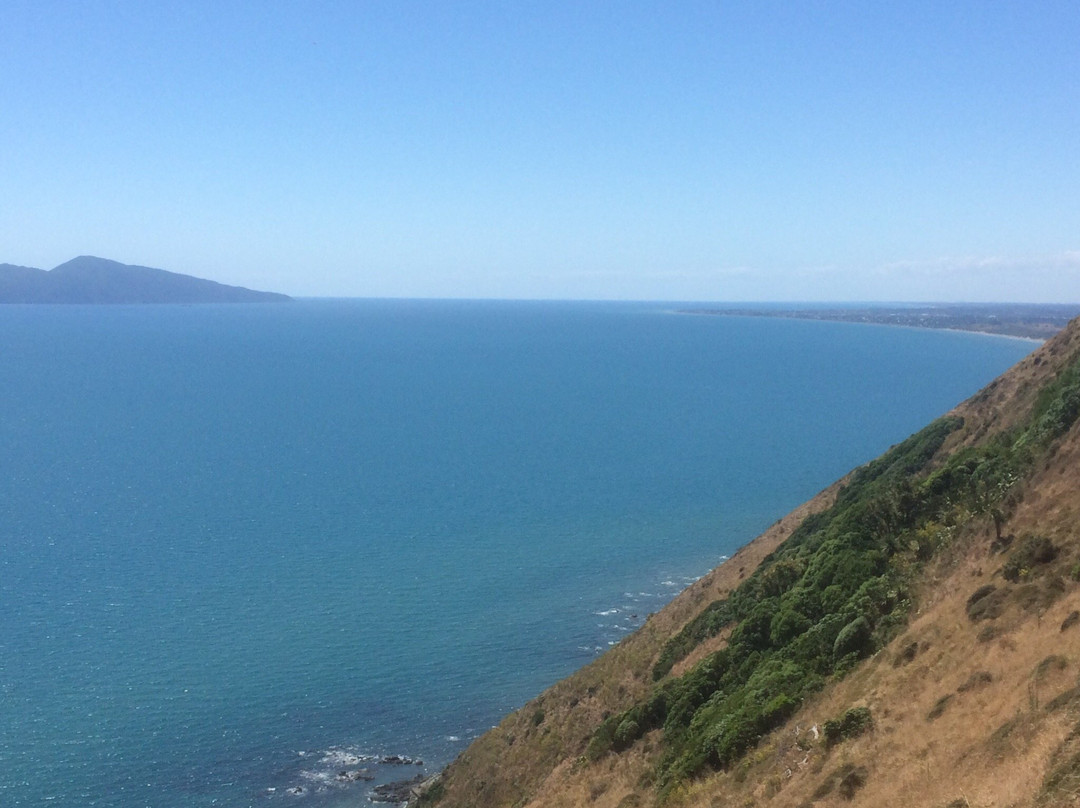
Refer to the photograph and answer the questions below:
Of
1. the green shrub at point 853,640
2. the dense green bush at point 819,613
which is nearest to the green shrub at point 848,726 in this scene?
the dense green bush at point 819,613

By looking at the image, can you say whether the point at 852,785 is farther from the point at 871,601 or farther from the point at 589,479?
the point at 589,479

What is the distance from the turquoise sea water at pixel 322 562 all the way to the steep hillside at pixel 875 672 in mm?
11460

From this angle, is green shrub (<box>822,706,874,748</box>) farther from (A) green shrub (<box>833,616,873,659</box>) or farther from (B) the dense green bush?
(A) green shrub (<box>833,616,873,659</box>)

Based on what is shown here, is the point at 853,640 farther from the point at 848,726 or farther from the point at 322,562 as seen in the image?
the point at 322,562

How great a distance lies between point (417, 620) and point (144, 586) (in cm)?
1889

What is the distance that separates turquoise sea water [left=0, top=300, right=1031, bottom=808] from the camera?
130 feet

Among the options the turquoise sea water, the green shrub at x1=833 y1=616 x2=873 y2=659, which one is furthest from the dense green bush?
the turquoise sea water

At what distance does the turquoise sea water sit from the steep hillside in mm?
11460

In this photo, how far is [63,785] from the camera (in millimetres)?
35375

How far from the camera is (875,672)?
19422 millimetres

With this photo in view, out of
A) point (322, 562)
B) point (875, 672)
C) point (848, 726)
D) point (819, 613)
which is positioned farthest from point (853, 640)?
point (322, 562)

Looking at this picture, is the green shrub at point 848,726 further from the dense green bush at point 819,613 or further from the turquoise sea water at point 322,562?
the turquoise sea water at point 322,562

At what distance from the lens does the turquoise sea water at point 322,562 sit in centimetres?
3953

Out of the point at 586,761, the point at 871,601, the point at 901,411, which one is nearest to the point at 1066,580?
the point at 871,601
